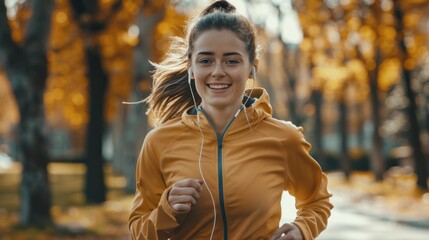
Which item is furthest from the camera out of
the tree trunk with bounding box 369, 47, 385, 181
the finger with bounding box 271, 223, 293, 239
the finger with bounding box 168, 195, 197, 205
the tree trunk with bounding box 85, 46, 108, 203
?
the tree trunk with bounding box 369, 47, 385, 181

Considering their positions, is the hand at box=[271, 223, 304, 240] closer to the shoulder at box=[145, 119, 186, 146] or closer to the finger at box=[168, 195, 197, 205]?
the finger at box=[168, 195, 197, 205]

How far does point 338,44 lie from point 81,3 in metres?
12.2

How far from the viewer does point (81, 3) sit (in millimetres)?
18875

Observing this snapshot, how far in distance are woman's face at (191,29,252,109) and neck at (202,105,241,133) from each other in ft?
0.16

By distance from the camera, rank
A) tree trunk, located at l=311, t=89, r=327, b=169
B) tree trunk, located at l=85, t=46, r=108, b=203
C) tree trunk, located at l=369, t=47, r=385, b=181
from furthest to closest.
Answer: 1. tree trunk, located at l=311, t=89, r=327, b=169
2. tree trunk, located at l=369, t=47, r=385, b=181
3. tree trunk, located at l=85, t=46, r=108, b=203

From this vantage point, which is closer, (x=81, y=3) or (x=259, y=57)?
(x=259, y=57)

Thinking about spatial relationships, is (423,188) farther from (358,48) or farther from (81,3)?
(81,3)

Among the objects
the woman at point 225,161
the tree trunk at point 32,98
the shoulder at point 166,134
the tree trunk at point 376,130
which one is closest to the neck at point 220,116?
the woman at point 225,161

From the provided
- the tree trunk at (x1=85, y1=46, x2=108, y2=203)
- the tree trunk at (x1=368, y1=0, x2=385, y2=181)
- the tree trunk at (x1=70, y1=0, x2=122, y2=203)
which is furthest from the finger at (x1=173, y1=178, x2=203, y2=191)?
the tree trunk at (x1=368, y1=0, x2=385, y2=181)

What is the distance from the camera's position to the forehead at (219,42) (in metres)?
3.22

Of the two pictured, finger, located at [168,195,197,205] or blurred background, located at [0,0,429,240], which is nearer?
finger, located at [168,195,197,205]

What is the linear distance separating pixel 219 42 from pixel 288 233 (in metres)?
0.89

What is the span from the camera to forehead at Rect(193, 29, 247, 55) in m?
3.22

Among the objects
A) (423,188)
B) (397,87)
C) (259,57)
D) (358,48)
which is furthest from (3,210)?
(397,87)
